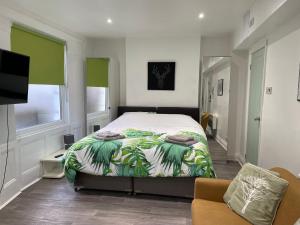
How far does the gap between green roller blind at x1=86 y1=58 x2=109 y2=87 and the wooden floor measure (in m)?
2.33

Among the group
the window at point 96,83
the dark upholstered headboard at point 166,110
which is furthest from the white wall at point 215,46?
the window at point 96,83

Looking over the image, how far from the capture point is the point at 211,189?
208cm

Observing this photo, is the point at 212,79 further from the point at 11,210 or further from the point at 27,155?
the point at 11,210

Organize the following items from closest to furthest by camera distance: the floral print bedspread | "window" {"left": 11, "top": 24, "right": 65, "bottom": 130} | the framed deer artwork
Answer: the floral print bedspread, "window" {"left": 11, "top": 24, "right": 65, "bottom": 130}, the framed deer artwork

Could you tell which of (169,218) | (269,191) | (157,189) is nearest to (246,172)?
(269,191)

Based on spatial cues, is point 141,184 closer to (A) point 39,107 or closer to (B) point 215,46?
(A) point 39,107

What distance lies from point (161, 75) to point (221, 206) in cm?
334

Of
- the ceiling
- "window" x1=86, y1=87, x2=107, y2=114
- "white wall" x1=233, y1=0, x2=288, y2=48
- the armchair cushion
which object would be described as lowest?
the armchair cushion

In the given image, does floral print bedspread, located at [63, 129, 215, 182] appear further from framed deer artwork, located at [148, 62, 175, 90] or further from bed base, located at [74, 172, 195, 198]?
framed deer artwork, located at [148, 62, 175, 90]

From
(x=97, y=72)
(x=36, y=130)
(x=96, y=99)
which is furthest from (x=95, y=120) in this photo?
(x=36, y=130)

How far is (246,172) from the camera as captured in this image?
193 centimetres

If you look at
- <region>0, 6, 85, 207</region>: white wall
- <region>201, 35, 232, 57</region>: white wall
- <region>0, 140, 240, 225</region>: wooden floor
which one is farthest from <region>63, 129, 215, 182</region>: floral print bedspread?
<region>201, 35, 232, 57</region>: white wall

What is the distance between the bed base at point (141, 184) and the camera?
2.85 meters

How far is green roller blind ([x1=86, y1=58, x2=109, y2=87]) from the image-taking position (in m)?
4.82
